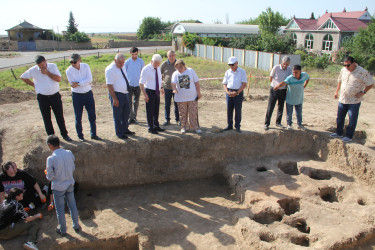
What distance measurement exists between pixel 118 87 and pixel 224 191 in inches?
125

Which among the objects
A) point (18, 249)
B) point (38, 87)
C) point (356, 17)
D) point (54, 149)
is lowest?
point (18, 249)

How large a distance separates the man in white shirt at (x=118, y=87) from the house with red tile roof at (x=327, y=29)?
2467cm

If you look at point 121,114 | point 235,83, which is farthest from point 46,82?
point 235,83

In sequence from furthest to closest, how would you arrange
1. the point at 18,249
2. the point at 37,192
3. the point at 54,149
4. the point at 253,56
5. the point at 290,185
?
1. the point at 253,56
2. the point at 290,185
3. the point at 37,192
4. the point at 18,249
5. the point at 54,149

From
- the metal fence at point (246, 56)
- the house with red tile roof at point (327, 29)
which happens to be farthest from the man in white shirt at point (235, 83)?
the house with red tile roof at point (327, 29)

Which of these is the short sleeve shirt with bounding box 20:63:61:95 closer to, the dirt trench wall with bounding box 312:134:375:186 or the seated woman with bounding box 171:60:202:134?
the seated woman with bounding box 171:60:202:134

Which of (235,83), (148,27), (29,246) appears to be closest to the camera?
(29,246)

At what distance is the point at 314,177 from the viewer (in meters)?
6.63

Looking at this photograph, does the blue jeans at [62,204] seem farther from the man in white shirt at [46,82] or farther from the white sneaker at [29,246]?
the man in white shirt at [46,82]

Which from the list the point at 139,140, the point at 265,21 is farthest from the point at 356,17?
the point at 139,140

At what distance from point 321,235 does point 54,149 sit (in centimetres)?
426

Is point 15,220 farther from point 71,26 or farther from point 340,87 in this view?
point 71,26

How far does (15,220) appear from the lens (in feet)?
16.1

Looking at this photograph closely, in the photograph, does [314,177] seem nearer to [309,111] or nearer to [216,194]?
[216,194]
